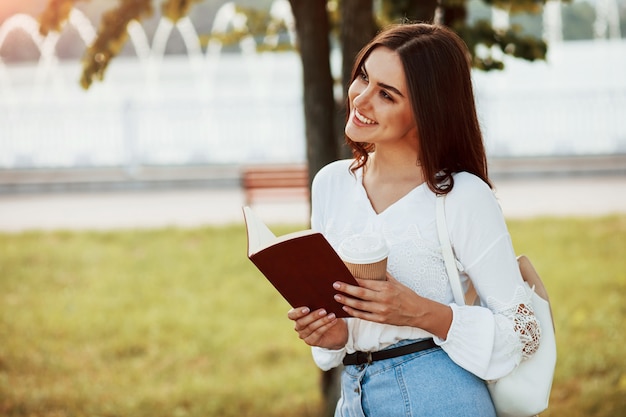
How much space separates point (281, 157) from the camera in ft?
37.6

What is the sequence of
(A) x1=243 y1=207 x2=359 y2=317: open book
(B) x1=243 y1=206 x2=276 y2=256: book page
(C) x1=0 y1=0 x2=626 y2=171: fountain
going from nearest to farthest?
(A) x1=243 y1=207 x2=359 y2=317: open book → (B) x1=243 y1=206 x2=276 y2=256: book page → (C) x1=0 y1=0 x2=626 y2=171: fountain

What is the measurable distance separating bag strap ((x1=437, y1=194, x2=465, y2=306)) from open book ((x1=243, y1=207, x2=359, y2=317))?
0.23 m

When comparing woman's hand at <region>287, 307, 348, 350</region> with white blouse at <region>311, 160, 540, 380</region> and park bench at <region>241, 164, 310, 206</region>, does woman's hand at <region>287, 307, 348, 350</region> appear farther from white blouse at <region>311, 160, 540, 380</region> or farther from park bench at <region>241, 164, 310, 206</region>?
park bench at <region>241, 164, 310, 206</region>

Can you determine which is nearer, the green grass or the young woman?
the young woman

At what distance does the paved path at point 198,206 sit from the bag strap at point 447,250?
20.7 ft

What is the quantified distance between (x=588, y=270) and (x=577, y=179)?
13.9 feet

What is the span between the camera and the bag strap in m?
1.85

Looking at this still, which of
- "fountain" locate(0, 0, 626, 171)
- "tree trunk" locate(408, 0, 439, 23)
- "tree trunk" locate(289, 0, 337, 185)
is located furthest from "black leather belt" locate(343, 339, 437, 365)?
"fountain" locate(0, 0, 626, 171)

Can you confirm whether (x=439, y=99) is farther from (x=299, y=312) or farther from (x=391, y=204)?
(x=299, y=312)

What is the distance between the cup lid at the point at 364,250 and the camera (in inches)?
67.2

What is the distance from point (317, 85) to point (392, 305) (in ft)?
5.73

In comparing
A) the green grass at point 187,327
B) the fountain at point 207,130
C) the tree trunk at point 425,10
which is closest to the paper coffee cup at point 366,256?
the tree trunk at point 425,10

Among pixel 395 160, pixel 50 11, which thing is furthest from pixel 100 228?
pixel 395 160

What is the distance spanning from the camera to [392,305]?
5.76 ft
